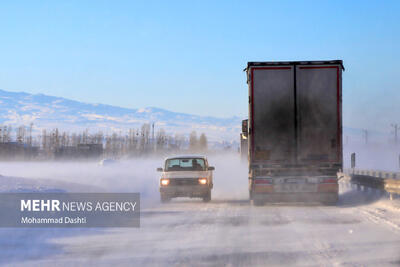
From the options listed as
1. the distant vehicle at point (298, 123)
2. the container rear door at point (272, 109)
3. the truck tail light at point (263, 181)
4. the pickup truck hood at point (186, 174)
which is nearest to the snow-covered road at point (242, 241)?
the distant vehicle at point (298, 123)

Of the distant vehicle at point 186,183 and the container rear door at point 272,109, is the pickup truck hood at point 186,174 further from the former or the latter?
the container rear door at point 272,109

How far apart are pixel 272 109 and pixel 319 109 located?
4.58 ft

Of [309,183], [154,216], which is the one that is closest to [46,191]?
[154,216]

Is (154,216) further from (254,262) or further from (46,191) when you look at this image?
(254,262)

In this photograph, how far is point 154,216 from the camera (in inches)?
668

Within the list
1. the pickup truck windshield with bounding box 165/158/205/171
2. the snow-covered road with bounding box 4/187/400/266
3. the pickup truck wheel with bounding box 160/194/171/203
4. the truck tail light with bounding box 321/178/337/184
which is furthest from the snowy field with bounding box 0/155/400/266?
the pickup truck windshield with bounding box 165/158/205/171

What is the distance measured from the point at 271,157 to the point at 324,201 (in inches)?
85.7

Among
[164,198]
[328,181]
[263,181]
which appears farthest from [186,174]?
[328,181]

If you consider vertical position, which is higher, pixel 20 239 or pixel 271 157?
pixel 271 157

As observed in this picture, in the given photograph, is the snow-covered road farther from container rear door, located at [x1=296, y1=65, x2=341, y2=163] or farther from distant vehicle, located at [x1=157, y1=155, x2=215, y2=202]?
distant vehicle, located at [x1=157, y1=155, x2=215, y2=202]

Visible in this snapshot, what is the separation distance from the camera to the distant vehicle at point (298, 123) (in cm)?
1953

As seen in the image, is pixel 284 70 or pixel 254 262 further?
pixel 284 70

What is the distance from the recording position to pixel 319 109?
1956cm

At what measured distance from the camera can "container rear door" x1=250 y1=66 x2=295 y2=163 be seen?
19.6 meters
